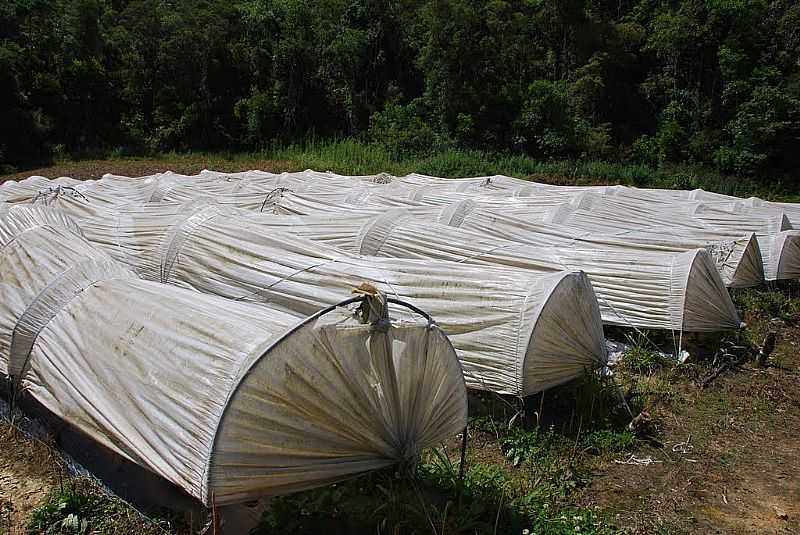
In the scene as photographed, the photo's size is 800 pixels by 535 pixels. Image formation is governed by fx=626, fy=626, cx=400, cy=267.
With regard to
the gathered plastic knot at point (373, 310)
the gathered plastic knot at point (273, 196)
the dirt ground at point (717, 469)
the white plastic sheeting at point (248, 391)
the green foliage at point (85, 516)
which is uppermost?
the gathered plastic knot at point (373, 310)

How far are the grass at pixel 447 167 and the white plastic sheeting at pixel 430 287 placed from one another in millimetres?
15063

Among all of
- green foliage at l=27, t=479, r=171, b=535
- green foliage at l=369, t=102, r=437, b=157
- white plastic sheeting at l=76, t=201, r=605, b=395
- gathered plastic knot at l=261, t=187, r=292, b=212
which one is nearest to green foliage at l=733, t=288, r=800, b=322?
white plastic sheeting at l=76, t=201, r=605, b=395

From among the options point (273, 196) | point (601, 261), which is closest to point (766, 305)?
point (601, 261)

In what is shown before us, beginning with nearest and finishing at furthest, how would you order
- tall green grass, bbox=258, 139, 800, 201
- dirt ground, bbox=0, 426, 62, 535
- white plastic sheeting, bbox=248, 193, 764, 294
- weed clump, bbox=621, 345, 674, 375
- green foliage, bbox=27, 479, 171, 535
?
green foliage, bbox=27, 479, 171, 535 → dirt ground, bbox=0, 426, 62, 535 → weed clump, bbox=621, 345, 674, 375 → white plastic sheeting, bbox=248, 193, 764, 294 → tall green grass, bbox=258, 139, 800, 201

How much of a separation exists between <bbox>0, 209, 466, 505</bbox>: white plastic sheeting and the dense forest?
2215 cm

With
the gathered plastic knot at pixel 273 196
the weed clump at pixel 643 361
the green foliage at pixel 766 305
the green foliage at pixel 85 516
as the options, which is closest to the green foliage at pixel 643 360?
the weed clump at pixel 643 361

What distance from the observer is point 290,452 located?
13.1 feet

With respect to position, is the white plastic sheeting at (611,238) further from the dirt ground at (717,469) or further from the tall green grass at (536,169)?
the tall green grass at (536,169)

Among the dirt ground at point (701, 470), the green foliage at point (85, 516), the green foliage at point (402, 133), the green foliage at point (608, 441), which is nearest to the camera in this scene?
the green foliage at point (85, 516)

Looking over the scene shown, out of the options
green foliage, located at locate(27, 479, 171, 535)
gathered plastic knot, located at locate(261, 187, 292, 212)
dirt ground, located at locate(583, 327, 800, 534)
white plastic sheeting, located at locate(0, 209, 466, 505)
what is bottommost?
dirt ground, located at locate(583, 327, 800, 534)

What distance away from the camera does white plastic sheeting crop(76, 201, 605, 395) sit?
6301 millimetres

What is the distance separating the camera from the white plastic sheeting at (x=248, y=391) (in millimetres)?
3898

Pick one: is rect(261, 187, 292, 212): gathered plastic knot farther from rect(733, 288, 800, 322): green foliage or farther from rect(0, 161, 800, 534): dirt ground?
rect(733, 288, 800, 322): green foliage

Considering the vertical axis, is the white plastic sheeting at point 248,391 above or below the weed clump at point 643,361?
above
